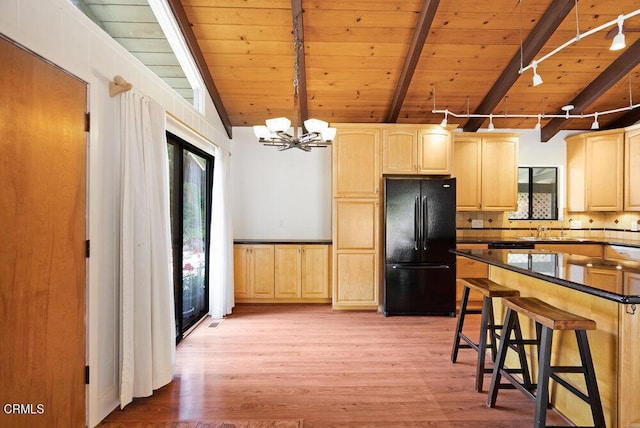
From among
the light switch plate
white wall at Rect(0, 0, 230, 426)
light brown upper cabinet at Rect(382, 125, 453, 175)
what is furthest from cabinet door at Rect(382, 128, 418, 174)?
white wall at Rect(0, 0, 230, 426)

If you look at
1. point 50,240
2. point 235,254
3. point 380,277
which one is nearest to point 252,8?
point 50,240

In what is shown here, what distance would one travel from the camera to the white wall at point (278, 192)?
5051mm

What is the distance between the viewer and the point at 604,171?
463 centimetres

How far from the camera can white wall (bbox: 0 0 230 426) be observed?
169 centimetres

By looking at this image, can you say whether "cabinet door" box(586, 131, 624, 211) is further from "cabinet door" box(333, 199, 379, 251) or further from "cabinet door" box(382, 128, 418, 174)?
"cabinet door" box(333, 199, 379, 251)

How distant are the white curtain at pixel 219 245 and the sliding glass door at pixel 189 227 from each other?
16cm

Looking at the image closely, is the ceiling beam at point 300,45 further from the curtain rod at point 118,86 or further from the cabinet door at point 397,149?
the curtain rod at point 118,86

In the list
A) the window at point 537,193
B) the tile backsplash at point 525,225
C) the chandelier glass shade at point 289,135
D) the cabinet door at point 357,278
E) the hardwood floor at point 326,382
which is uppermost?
the chandelier glass shade at point 289,135

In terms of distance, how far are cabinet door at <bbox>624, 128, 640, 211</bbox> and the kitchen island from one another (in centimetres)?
318

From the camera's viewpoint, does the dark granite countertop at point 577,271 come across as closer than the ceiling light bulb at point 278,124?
Yes

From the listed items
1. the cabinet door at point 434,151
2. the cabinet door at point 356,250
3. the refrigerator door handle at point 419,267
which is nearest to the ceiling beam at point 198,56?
the cabinet door at point 356,250

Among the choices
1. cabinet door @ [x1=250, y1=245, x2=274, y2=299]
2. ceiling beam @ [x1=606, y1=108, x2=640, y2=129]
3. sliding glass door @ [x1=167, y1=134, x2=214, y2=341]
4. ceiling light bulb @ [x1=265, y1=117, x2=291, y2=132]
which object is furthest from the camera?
ceiling beam @ [x1=606, y1=108, x2=640, y2=129]

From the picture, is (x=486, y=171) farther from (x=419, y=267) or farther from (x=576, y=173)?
(x=419, y=267)

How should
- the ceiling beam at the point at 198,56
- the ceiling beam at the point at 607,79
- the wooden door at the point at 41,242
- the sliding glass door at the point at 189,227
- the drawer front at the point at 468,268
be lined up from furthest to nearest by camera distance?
1. the drawer front at the point at 468,268
2. the ceiling beam at the point at 607,79
3. the sliding glass door at the point at 189,227
4. the ceiling beam at the point at 198,56
5. the wooden door at the point at 41,242
